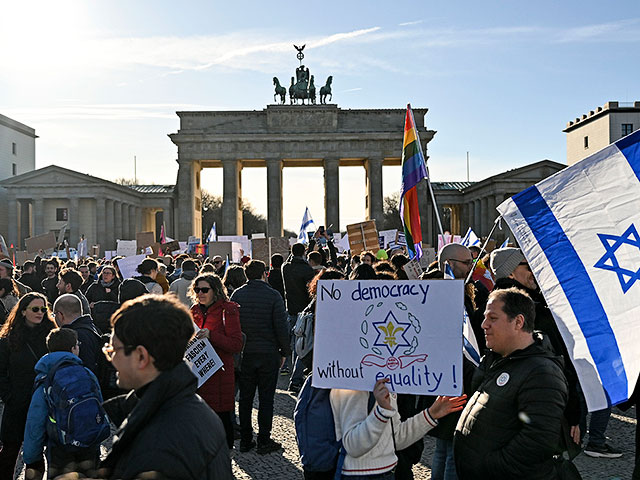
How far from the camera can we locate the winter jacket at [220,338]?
6875 mm

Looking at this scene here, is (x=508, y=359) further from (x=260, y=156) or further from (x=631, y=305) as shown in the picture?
(x=260, y=156)

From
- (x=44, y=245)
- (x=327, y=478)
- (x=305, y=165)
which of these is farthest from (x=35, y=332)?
(x=305, y=165)

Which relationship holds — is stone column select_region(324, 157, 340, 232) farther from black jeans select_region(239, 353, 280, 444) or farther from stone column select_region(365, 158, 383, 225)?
black jeans select_region(239, 353, 280, 444)

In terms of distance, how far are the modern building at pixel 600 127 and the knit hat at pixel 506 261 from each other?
5960 centimetres

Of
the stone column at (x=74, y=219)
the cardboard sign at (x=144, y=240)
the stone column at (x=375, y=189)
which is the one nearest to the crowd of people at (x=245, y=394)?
the cardboard sign at (x=144, y=240)

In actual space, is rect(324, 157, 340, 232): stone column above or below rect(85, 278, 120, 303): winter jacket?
above

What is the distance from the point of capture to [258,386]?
26.1 feet

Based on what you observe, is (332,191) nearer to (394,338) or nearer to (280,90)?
(280,90)

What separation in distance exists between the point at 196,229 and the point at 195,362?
5819 centimetres

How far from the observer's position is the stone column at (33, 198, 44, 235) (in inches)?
2515

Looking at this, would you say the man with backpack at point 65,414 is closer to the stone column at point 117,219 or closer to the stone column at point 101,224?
the stone column at point 101,224

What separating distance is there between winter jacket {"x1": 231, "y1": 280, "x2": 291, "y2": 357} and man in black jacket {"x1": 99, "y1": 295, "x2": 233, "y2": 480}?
5.16 metres

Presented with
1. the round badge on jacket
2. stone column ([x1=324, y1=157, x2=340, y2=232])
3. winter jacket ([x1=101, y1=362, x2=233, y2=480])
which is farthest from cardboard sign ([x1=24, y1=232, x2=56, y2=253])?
stone column ([x1=324, y1=157, x2=340, y2=232])

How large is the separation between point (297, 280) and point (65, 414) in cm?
712
